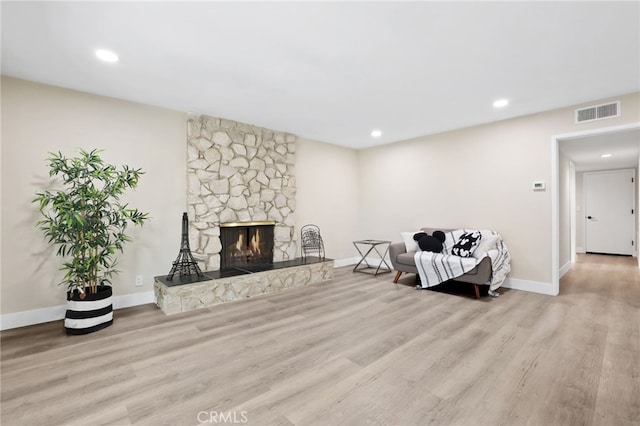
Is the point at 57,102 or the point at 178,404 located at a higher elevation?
the point at 57,102

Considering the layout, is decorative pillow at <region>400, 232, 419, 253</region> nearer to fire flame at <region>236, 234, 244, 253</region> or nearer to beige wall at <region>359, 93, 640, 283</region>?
beige wall at <region>359, 93, 640, 283</region>

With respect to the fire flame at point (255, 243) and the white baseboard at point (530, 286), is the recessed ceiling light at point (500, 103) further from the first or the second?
the fire flame at point (255, 243)

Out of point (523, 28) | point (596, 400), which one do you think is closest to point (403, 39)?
point (523, 28)

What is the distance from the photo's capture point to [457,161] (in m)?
4.82

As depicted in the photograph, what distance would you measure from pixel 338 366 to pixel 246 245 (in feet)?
9.25

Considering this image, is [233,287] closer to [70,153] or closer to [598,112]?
[70,153]

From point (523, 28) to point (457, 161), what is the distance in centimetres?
281

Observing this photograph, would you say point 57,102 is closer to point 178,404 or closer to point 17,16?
point 17,16

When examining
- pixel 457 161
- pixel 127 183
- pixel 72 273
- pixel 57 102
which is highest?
pixel 57 102

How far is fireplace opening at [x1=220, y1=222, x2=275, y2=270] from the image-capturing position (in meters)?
4.32

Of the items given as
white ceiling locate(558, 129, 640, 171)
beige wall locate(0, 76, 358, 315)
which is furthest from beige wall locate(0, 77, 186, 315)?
white ceiling locate(558, 129, 640, 171)

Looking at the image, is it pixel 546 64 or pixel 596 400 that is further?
pixel 546 64

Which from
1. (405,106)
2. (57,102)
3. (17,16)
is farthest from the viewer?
(405,106)

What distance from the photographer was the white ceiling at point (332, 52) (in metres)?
2.00
